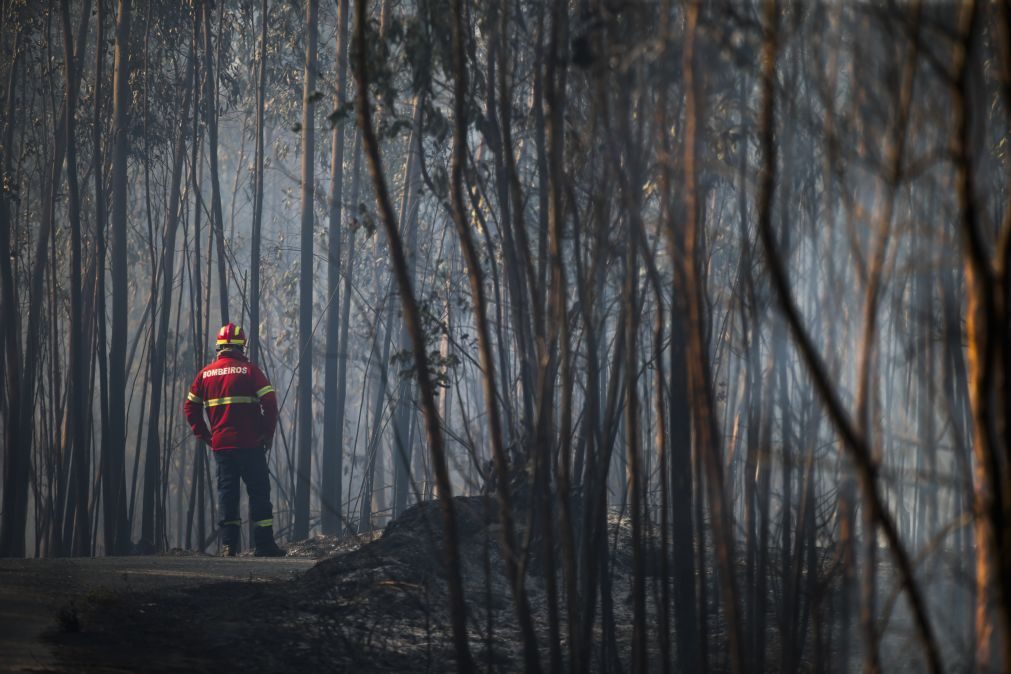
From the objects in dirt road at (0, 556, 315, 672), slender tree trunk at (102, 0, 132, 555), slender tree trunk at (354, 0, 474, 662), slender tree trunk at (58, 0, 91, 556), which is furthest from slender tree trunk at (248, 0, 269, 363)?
slender tree trunk at (354, 0, 474, 662)

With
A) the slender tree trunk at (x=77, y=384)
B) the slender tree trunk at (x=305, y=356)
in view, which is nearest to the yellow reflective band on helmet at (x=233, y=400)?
the slender tree trunk at (x=77, y=384)

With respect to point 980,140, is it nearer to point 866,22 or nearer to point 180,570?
point 866,22

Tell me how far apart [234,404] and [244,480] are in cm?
59

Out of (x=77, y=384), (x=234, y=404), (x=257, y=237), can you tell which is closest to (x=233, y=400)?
(x=234, y=404)

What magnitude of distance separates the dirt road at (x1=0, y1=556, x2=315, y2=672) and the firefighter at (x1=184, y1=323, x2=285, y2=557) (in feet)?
2.30

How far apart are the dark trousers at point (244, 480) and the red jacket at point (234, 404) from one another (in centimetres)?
9

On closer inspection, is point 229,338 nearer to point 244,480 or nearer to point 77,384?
point 244,480

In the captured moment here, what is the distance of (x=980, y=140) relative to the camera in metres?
2.93

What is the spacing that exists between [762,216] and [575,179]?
5.46 feet

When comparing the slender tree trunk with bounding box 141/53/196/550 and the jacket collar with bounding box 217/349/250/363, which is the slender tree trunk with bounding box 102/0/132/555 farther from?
the jacket collar with bounding box 217/349/250/363

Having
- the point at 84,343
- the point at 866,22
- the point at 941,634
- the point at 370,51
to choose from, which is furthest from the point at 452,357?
the point at 84,343

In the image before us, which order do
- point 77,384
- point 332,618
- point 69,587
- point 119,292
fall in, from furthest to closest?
point 119,292 < point 77,384 < point 69,587 < point 332,618

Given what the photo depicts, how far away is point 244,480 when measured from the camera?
852cm

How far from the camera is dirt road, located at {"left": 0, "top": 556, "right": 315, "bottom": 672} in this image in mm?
4270
